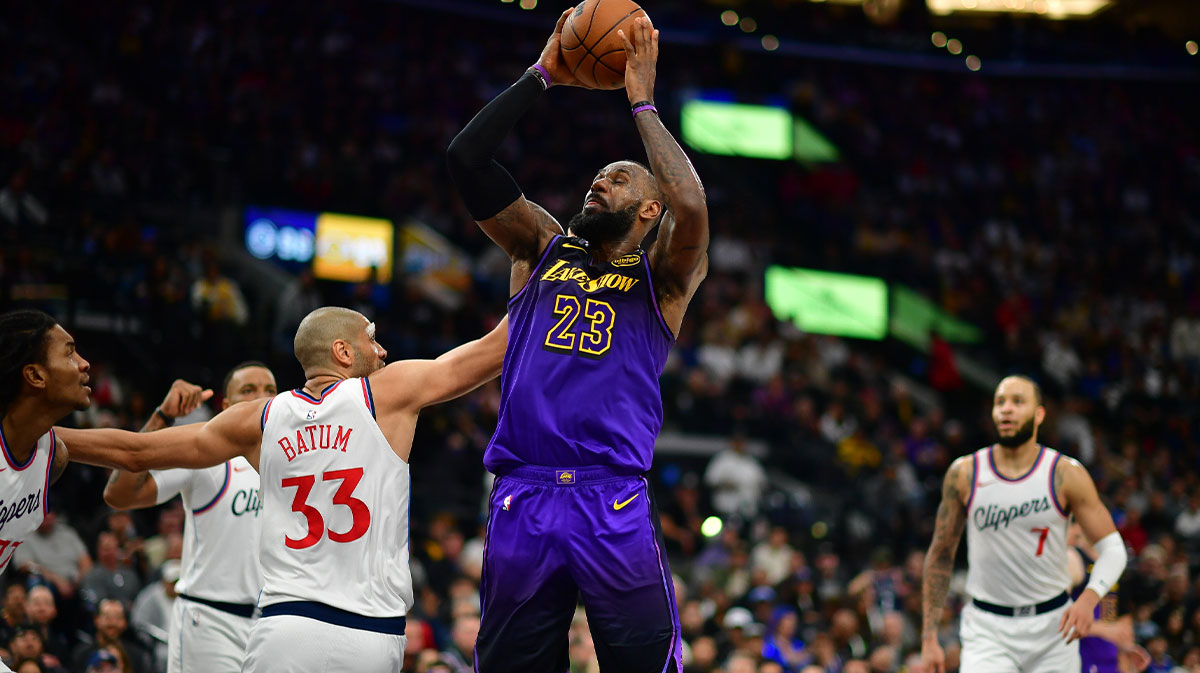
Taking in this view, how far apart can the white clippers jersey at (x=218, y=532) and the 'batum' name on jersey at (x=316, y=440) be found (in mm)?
2210

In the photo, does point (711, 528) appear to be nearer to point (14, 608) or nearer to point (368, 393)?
point (14, 608)

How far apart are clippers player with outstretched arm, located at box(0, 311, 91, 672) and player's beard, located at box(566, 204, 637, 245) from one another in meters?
2.12

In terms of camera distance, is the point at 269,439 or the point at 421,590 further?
the point at 421,590

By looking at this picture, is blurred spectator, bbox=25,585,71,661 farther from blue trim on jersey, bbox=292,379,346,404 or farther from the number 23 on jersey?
the number 23 on jersey

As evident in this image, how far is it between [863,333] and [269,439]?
20062 millimetres

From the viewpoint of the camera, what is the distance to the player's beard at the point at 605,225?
4758 millimetres

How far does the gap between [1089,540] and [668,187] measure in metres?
4.30

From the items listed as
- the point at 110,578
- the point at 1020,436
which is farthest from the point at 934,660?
the point at 110,578

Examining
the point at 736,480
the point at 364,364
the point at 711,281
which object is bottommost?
the point at 736,480

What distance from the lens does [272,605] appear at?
4.48m

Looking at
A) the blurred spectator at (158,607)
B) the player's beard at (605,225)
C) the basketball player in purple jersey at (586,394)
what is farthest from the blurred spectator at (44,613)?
the player's beard at (605,225)

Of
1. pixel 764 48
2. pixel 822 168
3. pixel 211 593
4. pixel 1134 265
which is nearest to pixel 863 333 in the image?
pixel 822 168

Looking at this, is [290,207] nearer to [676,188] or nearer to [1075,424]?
[1075,424]

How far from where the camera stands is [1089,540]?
7.20 m
